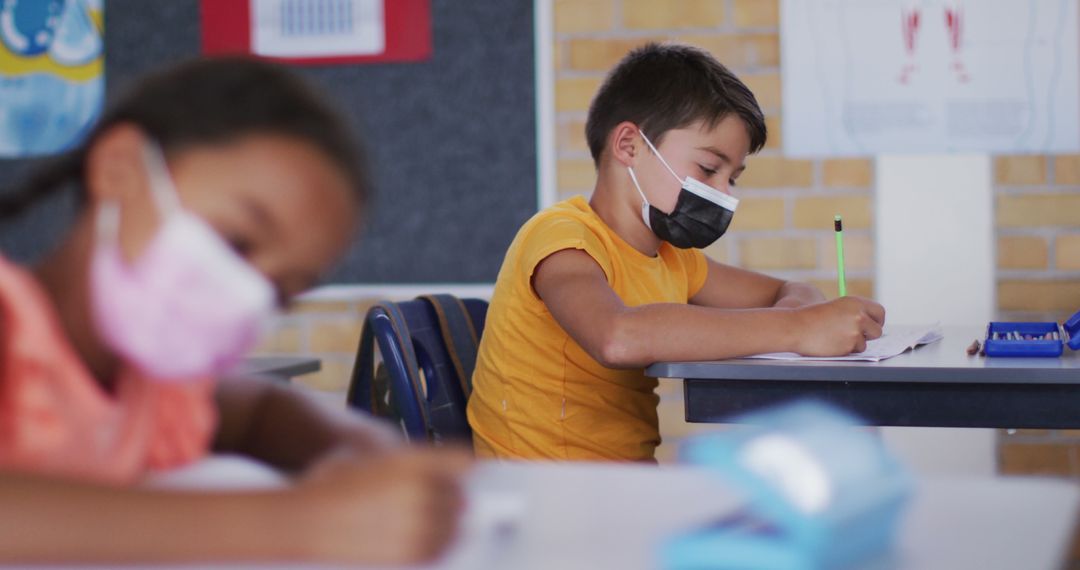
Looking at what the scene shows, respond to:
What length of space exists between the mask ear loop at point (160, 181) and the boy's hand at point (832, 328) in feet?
3.46

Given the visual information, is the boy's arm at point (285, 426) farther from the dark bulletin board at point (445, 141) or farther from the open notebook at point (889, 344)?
the dark bulletin board at point (445, 141)

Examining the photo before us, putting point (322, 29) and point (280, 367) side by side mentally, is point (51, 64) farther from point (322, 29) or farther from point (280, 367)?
point (280, 367)

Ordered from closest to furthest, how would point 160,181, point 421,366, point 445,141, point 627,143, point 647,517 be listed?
point 647,517 → point 160,181 → point 421,366 → point 627,143 → point 445,141

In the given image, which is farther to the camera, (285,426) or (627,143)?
(627,143)

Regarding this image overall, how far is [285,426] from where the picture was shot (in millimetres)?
1005

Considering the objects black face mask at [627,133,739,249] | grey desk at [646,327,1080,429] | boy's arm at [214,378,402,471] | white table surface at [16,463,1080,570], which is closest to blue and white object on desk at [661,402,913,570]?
white table surface at [16,463,1080,570]

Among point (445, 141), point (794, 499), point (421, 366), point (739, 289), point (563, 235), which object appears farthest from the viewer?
point (445, 141)

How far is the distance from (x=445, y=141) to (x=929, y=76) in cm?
110

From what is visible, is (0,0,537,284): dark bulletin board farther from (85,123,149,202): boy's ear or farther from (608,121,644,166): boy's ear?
(85,123,149,202): boy's ear

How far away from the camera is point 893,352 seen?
66.5 inches

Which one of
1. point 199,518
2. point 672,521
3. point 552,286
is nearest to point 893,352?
point 552,286

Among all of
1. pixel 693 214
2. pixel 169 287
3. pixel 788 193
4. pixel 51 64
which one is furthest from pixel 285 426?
pixel 51 64

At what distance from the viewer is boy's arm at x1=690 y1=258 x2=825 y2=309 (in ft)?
7.43

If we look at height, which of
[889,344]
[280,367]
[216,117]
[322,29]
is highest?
[322,29]
